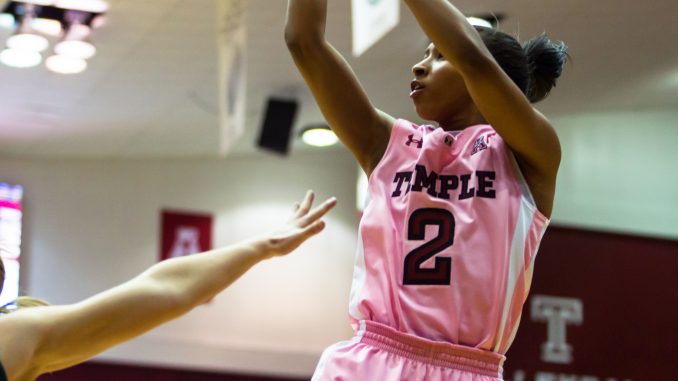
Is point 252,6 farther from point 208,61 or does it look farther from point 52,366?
point 52,366

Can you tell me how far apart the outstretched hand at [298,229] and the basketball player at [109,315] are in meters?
0.10

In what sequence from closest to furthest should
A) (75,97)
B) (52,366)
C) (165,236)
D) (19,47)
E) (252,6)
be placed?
(52,366), (252,6), (19,47), (75,97), (165,236)

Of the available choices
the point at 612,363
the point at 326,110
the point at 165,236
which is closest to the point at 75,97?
the point at 165,236

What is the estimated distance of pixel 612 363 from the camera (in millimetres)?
10922

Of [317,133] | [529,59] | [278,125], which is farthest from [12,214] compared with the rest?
[529,59]

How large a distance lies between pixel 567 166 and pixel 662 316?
1747 millimetres

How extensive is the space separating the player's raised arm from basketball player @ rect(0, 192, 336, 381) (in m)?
0.43

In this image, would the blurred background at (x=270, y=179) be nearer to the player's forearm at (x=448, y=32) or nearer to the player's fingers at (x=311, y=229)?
the player's fingers at (x=311, y=229)

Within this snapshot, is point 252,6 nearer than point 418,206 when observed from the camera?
No

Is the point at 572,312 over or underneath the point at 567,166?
underneath

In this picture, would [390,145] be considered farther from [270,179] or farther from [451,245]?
[270,179]

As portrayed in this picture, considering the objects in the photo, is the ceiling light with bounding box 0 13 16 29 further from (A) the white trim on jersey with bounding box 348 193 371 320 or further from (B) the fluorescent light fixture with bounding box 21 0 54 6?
(A) the white trim on jersey with bounding box 348 193 371 320

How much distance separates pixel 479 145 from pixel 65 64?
656 cm

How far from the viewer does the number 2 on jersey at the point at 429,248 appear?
7.67 feet
